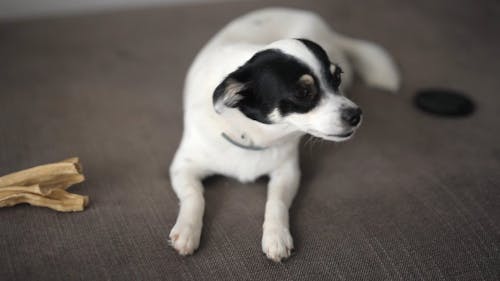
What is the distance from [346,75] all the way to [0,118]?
56.5 inches

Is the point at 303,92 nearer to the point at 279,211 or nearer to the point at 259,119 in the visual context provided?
the point at 259,119

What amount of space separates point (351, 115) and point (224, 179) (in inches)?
20.9

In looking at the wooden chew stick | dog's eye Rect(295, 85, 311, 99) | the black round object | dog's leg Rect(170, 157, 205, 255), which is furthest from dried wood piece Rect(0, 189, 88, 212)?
the black round object

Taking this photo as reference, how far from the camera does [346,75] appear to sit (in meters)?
2.12

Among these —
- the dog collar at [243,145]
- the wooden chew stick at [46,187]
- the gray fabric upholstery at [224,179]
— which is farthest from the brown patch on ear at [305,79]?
the wooden chew stick at [46,187]

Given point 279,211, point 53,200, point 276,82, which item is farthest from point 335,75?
point 53,200

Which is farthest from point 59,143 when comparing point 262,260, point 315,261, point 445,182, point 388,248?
point 445,182

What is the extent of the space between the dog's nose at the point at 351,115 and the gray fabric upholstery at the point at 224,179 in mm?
288

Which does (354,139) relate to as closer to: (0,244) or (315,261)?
(315,261)

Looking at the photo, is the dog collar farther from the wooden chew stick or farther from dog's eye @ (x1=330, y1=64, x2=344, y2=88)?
the wooden chew stick

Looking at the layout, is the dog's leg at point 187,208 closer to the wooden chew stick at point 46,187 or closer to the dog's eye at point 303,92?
the wooden chew stick at point 46,187

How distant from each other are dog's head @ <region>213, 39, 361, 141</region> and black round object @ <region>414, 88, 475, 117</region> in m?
0.76

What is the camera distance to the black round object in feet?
6.42

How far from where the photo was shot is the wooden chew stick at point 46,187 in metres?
1.35
